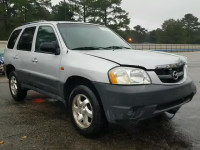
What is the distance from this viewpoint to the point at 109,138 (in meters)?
3.64

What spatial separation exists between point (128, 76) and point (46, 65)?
1811 millimetres

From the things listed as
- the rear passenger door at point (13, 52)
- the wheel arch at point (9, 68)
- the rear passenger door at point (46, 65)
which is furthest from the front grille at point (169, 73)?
the wheel arch at point (9, 68)

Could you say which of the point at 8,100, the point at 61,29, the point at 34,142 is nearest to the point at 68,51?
the point at 61,29

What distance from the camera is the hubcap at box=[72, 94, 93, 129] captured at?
3.61 meters

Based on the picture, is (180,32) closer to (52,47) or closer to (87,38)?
(87,38)

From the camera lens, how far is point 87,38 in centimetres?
443

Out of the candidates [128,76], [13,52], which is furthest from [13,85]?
[128,76]

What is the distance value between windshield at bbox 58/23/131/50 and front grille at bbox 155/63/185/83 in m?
1.31

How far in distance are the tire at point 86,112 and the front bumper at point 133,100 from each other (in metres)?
0.16

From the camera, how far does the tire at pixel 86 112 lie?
11.2ft

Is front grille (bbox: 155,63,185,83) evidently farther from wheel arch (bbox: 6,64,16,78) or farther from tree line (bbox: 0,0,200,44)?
tree line (bbox: 0,0,200,44)

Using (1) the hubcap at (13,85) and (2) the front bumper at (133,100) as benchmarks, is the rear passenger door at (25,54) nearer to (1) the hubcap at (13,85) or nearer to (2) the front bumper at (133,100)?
(1) the hubcap at (13,85)

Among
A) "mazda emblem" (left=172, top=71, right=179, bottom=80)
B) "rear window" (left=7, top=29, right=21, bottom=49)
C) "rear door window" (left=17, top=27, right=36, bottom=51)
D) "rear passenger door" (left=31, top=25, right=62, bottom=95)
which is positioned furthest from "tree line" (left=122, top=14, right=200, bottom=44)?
"mazda emblem" (left=172, top=71, right=179, bottom=80)

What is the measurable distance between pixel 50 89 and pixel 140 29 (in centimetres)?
12855
